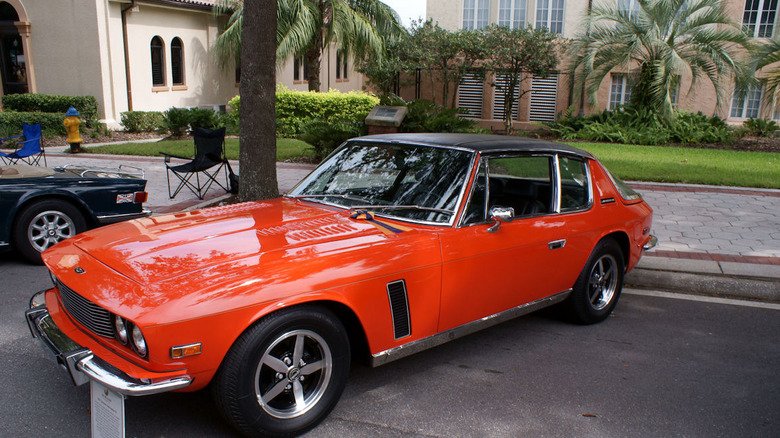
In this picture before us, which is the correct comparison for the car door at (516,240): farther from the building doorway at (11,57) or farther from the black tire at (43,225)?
the building doorway at (11,57)

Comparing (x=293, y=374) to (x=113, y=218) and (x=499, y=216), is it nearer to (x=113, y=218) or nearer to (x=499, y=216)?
(x=499, y=216)

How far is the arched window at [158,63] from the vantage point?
20.5 meters

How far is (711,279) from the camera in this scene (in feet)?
19.4

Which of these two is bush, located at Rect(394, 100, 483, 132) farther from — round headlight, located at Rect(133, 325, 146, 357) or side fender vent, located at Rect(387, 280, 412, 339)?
round headlight, located at Rect(133, 325, 146, 357)

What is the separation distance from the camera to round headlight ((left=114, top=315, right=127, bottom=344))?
284 centimetres

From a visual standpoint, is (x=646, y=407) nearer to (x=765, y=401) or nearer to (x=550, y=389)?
(x=550, y=389)

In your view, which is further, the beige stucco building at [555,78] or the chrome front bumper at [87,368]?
the beige stucco building at [555,78]

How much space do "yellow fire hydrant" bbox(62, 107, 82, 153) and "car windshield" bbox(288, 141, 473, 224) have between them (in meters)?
11.9

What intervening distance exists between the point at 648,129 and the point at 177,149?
41.6 feet

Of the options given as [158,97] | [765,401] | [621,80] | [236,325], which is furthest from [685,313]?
[158,97]

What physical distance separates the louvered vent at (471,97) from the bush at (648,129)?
5029 mm

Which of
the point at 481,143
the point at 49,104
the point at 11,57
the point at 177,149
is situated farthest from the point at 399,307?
the point at 11,57

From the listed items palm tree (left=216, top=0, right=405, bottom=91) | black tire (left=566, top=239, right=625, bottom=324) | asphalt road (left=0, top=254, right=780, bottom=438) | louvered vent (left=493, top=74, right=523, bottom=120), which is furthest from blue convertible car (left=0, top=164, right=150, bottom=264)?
louvered vent (left=493, top=74, right=523, bottom=120)

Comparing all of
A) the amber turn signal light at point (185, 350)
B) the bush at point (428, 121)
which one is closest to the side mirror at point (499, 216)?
the amber turn signal light at point (185, 350)
